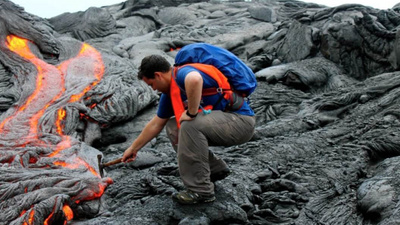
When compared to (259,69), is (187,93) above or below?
above

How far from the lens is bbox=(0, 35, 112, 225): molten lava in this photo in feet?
14.4

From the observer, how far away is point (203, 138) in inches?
154

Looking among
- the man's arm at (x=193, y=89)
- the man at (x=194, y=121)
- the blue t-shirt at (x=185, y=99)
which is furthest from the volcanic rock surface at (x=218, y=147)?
the man's arm at (x=193, y=89)

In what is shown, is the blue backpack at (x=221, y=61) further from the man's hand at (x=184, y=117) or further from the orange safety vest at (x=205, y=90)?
the man's hand at (x=184, y=117)

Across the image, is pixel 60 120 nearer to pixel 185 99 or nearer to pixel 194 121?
pixel 185 99

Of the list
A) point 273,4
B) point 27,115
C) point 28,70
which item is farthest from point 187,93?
point 273,4

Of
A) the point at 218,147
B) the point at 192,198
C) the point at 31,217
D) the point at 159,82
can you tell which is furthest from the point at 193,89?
the point at 218,147

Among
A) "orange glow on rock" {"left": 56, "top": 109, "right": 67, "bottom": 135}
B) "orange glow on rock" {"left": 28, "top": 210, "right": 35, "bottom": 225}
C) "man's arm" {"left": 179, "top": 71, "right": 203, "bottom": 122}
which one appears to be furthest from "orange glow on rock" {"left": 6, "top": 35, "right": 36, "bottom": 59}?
"man's arm" {"left": 179, "top": 71, "right": 203, "bottom": 122}

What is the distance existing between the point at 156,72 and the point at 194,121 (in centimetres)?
54

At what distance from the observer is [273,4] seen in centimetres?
1448

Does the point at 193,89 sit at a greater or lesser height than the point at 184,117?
greater

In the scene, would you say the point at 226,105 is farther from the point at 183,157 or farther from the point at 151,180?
the point at 151,180

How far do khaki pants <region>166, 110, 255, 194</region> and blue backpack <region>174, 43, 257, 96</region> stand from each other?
11.4 inches

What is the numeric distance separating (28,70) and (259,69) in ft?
15.4
